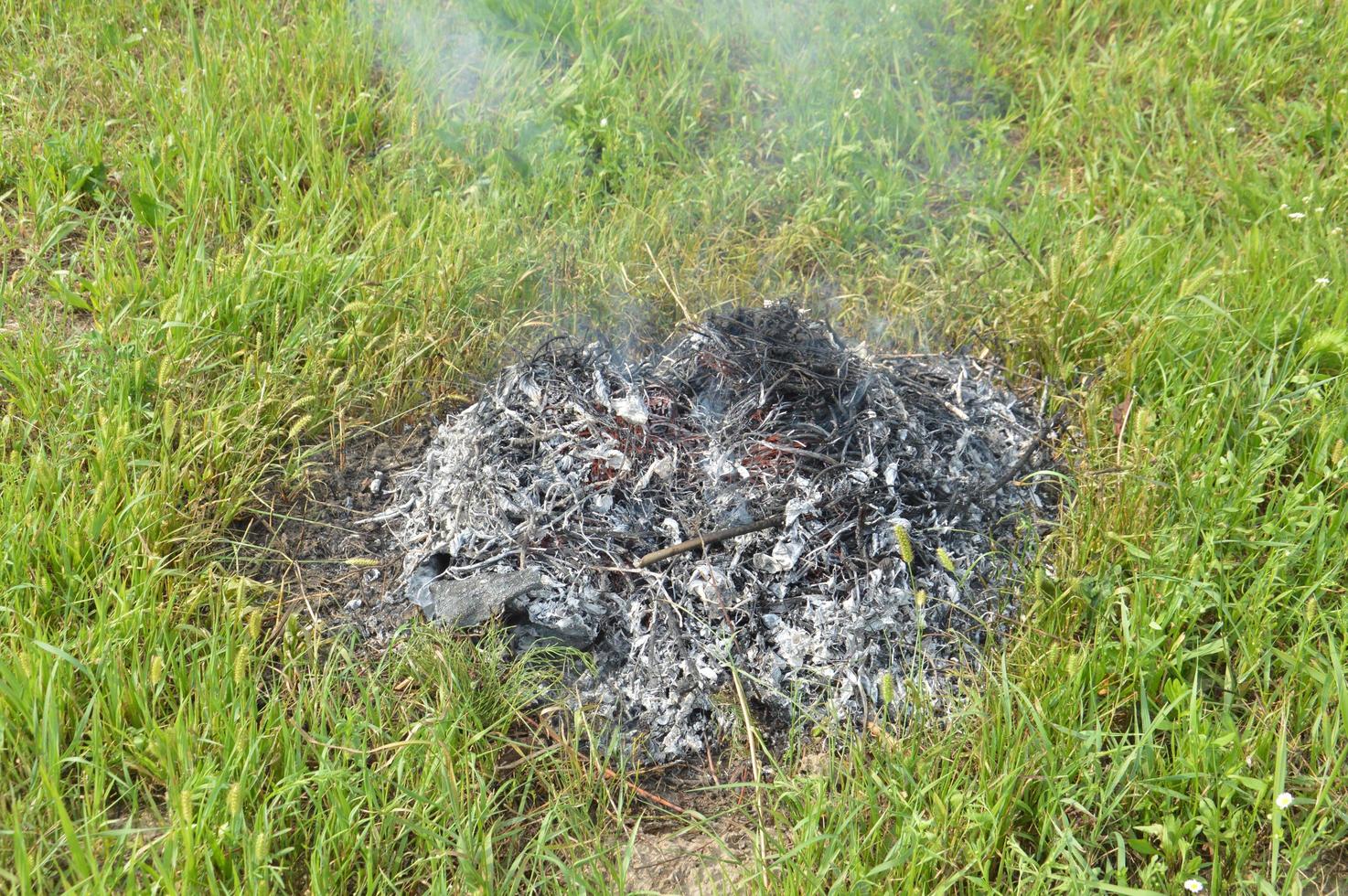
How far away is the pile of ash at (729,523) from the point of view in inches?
93.8

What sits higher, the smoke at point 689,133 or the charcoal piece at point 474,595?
the smoke at point 689,133

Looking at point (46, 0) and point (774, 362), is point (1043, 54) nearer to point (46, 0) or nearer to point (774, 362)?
point (774, 362)

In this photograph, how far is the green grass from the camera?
6.70 feet

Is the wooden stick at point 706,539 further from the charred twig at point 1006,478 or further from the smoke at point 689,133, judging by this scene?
the smoke at point 689,133

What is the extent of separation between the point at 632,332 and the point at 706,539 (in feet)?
3.18

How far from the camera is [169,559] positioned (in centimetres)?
251

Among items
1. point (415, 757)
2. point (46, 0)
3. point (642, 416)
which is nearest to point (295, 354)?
point (642, 416)

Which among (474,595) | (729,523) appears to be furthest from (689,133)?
(474,595)

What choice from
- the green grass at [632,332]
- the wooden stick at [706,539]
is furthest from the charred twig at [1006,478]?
the wooden stick at [706,539]

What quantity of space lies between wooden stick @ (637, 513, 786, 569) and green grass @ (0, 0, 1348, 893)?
418mm

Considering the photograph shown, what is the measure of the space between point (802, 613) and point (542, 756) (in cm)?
67

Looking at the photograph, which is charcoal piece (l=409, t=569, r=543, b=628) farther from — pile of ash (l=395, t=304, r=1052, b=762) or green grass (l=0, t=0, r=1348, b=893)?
green grass (l=0, t=0, r=1348, b=893)

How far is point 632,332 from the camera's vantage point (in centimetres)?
326

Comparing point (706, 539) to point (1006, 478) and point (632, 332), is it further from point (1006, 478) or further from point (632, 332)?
point (632, 332)
